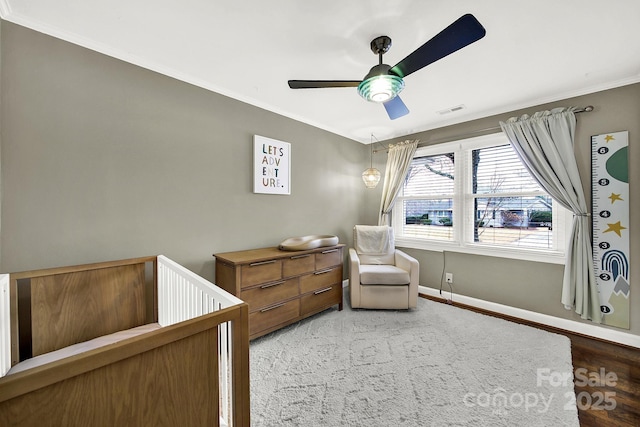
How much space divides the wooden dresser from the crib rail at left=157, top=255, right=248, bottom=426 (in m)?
0.46

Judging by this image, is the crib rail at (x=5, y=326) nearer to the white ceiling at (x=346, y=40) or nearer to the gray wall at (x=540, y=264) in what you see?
the white ceiling at (x=346, y=40)

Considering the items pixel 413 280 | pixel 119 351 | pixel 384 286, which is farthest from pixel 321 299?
pixel 119 351

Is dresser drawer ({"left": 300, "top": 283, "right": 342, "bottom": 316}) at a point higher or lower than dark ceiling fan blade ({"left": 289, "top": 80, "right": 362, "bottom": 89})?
lower

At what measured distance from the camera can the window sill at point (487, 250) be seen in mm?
2521

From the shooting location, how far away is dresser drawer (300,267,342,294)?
251cm

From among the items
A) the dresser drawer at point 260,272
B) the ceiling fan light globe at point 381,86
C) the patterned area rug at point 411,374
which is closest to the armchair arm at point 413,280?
the patterned area rug at point 411,374

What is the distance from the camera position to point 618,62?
6.30 ft

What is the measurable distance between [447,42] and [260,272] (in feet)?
6.71

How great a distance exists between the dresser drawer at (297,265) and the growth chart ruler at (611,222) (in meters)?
2.64

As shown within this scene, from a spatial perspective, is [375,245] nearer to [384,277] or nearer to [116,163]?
[384,277]

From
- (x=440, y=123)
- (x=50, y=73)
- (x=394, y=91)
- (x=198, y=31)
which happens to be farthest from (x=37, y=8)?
(x=440, y=123)

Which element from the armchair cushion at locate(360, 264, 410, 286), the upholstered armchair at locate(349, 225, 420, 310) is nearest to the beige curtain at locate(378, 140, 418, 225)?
the upholstered armchair at locate(349, 225, 420, 310)

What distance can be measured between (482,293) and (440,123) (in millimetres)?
2184

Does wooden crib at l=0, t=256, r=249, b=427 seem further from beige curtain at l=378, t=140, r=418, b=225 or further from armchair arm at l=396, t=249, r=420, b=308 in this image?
beige curtain at l=378, t=140, r=418, b=225
